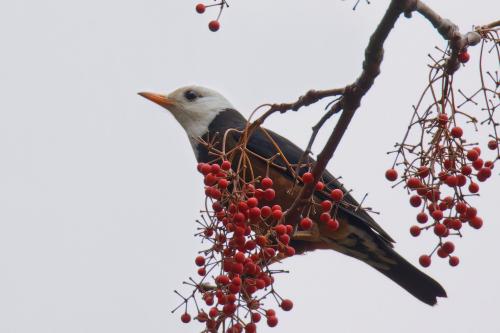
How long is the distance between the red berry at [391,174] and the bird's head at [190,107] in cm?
306

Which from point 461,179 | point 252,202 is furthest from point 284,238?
point 461,179

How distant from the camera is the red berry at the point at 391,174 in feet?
9.24

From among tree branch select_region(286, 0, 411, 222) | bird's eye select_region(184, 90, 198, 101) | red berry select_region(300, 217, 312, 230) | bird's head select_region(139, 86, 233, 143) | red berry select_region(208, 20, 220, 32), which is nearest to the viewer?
tree branch select_region(286, 0, 411, 222)

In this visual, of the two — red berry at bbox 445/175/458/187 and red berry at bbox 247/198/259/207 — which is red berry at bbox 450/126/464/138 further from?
red berry at bbox 247/198/259/207

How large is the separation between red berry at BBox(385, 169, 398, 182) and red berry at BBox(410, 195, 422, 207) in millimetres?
131

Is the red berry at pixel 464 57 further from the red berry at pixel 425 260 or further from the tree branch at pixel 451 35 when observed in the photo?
the red berry at pixel 425 260

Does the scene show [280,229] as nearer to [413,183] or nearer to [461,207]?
[413,183]

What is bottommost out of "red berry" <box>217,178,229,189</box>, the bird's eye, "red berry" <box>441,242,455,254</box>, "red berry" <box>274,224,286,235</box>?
"red berry" <box>274,224,286,235</box>

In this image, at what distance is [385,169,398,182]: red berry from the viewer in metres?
2.82

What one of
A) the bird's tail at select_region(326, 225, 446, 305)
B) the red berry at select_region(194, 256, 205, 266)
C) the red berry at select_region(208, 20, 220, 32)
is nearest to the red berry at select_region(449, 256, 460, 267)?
the red berry at select_region(194, 256, 205, 266)

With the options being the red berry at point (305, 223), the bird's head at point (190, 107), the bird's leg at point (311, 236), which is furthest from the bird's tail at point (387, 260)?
the red berry at point (305, 223)

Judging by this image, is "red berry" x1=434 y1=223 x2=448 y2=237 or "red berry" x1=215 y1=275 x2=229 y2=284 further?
"red berry" x1=215 y1=275 x2=229 y2=284

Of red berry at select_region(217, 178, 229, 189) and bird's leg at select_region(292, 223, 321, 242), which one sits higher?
bird's leg at select_region(292, 223, 321, 242)

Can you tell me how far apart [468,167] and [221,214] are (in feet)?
2.82
